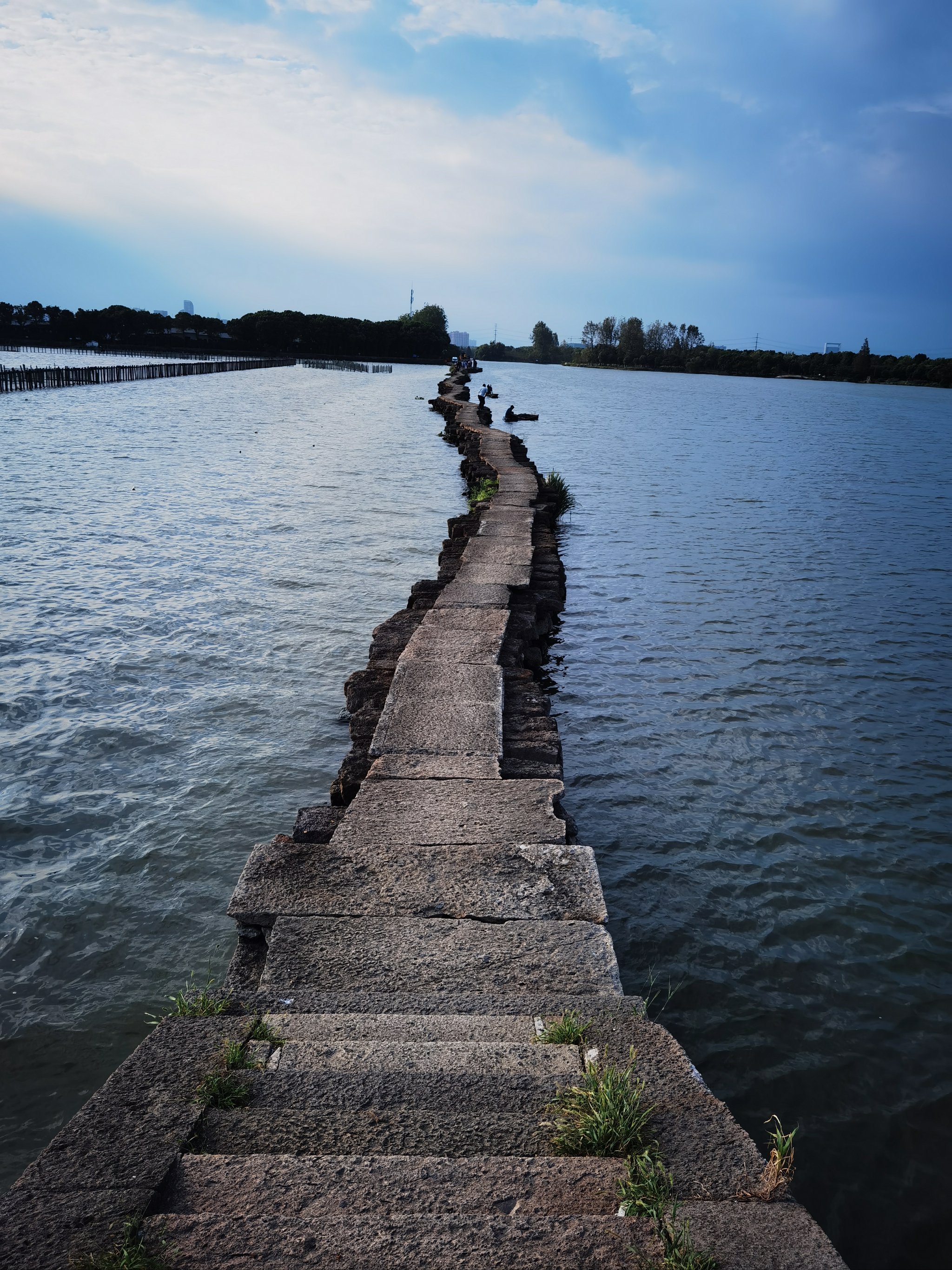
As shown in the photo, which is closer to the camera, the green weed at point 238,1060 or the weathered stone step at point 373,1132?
the weathered stone step at point 373,1132

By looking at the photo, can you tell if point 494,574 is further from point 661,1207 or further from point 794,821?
point 661,1207

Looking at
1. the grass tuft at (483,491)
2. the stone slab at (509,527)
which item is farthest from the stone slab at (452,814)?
the grass tuft at (483,491)

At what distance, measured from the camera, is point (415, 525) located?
15180 mm

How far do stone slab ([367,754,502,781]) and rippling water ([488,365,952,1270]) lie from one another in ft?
3.10

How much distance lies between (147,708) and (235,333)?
112 meters

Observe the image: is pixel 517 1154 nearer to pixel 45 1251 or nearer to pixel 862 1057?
pixel 45 1251

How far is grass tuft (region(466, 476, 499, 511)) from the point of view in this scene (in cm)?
1548

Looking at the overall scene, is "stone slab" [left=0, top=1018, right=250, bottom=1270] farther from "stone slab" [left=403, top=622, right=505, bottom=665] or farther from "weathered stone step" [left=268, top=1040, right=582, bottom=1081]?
"stone slab" [left=403, top=622, right=505, bottom=665]

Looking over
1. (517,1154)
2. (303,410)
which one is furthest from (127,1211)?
(303,410)

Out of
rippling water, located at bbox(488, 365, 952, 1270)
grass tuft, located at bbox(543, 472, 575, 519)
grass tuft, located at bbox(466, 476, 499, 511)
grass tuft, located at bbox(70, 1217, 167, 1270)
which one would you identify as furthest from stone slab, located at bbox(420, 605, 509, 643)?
grass tuft, located at bbox(543, 472, 575, 519)

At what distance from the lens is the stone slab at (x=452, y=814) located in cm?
413

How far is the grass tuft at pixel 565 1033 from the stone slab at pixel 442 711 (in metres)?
2.31

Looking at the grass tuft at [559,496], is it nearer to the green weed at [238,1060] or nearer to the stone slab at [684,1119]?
the stone slab at [684,1119]

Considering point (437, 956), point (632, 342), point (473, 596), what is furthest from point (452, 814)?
point (632, 342)
